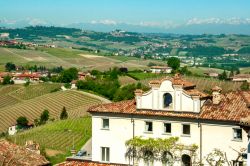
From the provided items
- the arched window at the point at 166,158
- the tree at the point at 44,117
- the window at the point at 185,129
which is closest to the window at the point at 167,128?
the window at the point at 185,129

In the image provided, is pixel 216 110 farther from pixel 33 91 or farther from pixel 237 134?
pixel 33 91

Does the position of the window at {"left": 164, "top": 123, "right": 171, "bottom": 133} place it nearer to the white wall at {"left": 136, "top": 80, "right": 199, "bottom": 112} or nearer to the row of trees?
the white wall at {"left": 136, "top": 80, "right": 199, "bottom": 112}

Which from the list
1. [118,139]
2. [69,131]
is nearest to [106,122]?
[118,139]

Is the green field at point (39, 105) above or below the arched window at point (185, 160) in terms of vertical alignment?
below

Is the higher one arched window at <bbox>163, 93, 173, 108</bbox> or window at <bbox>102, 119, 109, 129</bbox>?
arched window at <bbox>163, 93, 173, 108</bbox>

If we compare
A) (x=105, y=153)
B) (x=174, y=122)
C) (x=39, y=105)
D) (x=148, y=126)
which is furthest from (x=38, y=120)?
(x=174, y=122)

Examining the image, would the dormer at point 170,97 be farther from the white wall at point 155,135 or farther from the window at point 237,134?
the window at point 237,134

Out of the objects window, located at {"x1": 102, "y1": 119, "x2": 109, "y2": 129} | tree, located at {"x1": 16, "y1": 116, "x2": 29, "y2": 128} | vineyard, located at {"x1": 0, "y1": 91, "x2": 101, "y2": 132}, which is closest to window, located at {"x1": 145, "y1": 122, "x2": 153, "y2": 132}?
window, located at {"x1": 102, "y1": 119, "x2": 109, "y2": 129}
